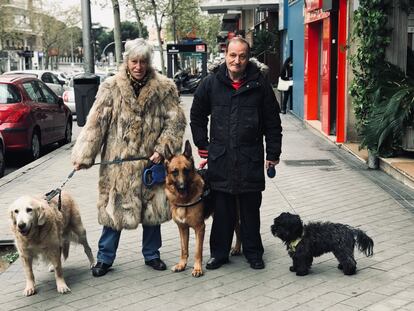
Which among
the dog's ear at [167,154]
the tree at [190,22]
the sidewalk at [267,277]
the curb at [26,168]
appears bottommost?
the curb at [26,168]

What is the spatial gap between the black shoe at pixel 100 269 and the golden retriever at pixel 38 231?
0.35 metres

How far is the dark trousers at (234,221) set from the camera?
17.8 ft

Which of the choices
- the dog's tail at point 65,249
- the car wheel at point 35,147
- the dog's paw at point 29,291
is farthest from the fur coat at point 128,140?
the car wheel at point 35,147

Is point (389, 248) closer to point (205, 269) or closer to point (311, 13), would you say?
point (205, 269)

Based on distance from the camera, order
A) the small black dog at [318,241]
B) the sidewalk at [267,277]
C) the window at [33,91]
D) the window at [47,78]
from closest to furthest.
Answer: the sidewalk at [267,277], the small black dog at [318,241], the window at [33,91], the window at [47,78]

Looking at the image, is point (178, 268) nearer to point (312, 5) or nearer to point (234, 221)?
point (234, 221)

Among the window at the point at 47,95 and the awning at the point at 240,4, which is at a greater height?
the awning at the point at 240,4

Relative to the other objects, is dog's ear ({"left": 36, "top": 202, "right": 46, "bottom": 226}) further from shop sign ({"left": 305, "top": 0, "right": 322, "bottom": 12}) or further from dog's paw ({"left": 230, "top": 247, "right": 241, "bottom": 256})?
shop sign ({"left": 305, "top": 0, "right": 322, "bottom": 12})

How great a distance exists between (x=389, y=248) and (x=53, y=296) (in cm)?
304

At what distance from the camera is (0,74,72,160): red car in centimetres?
1177

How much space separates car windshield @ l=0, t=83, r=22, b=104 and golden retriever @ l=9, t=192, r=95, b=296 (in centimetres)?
739

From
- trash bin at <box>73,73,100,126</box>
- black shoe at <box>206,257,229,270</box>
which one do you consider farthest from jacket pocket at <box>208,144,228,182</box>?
trash bin at <box>73,73,100,126</box>

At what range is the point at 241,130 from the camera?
5215mm

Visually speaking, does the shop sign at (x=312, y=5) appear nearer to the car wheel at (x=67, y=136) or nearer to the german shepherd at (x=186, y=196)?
the car wheel at (x=67, y=136)
